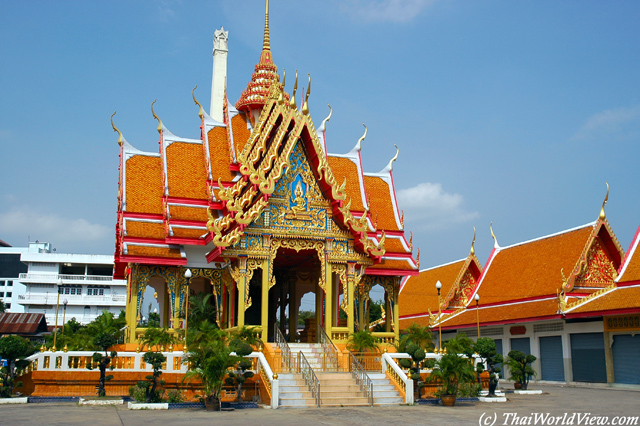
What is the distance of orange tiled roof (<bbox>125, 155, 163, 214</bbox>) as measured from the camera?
19.8 metres

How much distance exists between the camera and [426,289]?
39438 millimetres

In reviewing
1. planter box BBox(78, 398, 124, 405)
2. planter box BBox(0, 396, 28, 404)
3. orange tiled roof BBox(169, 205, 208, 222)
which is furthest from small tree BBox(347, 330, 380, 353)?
planter box BBox(0, 396, 28, 404)

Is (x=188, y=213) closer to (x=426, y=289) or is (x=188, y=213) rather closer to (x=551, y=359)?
(x=551, y=359)

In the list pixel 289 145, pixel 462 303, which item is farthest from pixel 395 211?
pixel 462 303

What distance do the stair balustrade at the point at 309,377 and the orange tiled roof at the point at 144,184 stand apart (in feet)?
23.6

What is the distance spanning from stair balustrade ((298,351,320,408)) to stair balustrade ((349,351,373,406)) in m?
1.16

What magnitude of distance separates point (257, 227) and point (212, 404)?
16.4 ft

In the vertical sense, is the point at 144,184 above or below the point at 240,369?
above

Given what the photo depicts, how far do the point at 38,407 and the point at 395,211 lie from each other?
44.1 ft

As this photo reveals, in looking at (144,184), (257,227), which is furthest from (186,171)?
(257,227)

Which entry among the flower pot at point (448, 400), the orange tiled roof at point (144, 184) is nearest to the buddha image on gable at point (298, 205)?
the orange tiled roof at point (144, 184)

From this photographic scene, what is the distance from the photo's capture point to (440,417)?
12023 millimetres

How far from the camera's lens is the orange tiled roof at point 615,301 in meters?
22.0

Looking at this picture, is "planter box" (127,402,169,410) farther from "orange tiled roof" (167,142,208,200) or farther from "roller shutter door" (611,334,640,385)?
"roller shutter door" (611,334,640,385)
